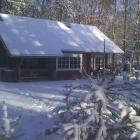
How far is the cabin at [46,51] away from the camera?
28.7 m

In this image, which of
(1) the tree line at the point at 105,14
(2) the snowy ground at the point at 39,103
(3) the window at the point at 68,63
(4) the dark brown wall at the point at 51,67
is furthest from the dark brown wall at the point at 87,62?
(1) the tree line at the point at 105,14

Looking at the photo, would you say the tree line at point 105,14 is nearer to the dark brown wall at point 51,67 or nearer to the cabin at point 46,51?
the cabin at point 46,51

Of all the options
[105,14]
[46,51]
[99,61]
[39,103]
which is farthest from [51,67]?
[105,14]

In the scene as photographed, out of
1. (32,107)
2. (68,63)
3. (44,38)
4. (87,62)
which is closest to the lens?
(32,107)

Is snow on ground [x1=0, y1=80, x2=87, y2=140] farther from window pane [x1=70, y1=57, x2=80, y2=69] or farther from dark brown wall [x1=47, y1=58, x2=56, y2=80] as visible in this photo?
window pane [x1=70, y1=57, x2=80, y2=69]

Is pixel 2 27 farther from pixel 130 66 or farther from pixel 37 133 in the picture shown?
pixel 37 133

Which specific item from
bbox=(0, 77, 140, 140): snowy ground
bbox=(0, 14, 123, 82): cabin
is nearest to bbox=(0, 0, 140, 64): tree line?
bbox=(0, 14, 123, 82): cabin

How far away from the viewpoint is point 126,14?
5503 cm

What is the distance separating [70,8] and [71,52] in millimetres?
26002

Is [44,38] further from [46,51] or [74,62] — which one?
[74,62]

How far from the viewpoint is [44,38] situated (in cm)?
3219

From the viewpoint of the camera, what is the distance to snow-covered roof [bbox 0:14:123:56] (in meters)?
29.2

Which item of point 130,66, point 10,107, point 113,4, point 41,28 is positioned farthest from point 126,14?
point 10,107

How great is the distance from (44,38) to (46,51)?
2.45 meters
